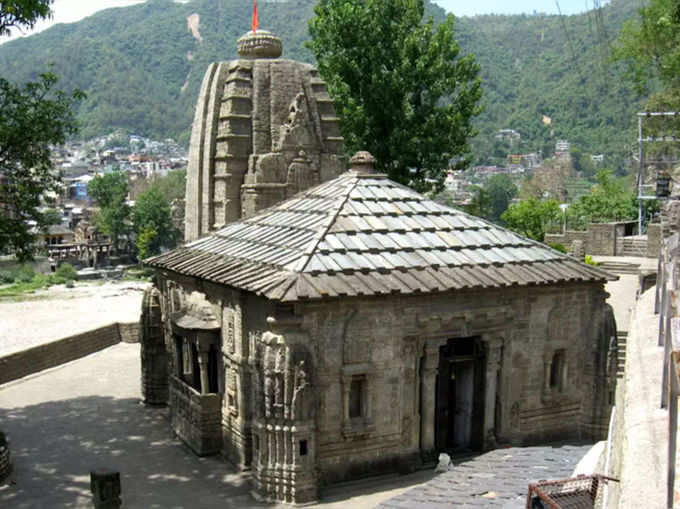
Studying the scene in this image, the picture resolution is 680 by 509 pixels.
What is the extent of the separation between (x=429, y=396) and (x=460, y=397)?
1.14 metres

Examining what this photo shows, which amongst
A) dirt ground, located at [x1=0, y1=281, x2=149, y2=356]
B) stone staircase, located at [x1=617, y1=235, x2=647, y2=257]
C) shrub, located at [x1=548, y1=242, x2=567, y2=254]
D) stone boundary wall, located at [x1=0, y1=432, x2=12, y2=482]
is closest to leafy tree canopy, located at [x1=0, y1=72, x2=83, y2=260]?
stone boundary wall, located at [x1=0, y1=432, x2=12, y2=482]

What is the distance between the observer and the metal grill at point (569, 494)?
18.8ft

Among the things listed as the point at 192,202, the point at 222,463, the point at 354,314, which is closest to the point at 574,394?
the point at 354,314

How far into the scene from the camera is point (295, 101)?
64.9 ft

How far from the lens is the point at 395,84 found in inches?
1080

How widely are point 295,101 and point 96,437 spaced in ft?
32.7

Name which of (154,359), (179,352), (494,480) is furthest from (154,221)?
(494,480)

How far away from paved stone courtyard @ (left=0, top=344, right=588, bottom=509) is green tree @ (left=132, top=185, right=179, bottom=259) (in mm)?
65387

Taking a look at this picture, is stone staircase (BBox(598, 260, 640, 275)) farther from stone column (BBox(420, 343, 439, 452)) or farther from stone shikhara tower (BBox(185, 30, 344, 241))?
stone column (BBox(420, 343, 439, 452))

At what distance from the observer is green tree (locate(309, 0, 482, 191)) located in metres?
27.6

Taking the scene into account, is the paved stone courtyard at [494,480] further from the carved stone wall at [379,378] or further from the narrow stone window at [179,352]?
the narrow stone window at [179,352]

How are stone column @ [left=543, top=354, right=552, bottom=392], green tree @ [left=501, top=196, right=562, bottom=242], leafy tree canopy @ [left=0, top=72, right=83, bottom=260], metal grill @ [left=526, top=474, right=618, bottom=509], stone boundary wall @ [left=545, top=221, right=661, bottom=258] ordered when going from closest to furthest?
metal grill @ [left=526, top=474, right=618, bottom=509] < leafy tree canopy @ [left=0, top=72, right=83, bottom=260] < stone column @ [left=543, top=354, right=552, bottom=392] < stone boundary wall @ [left=545, top=221, right=661, bottom=258] < green tree @ [left=501, top=196, right=562, bottom=242]

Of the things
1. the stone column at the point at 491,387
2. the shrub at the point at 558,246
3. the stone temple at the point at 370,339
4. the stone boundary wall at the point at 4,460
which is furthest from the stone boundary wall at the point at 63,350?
the shrub at the point at 558,246

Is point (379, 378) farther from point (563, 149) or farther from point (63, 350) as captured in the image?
point (563, 149)
